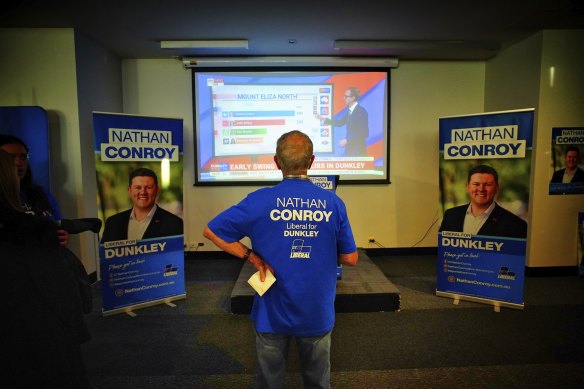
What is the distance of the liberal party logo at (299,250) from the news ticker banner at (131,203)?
238 centimetres

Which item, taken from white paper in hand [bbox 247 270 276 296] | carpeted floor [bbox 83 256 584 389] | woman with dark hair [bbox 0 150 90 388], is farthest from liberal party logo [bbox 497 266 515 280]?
woman with dark hair [bbox 0 150 90 388]

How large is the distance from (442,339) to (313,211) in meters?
2.06

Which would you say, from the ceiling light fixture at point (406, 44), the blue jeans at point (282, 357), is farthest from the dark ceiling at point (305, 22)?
the blue jeans at point (282, 357)

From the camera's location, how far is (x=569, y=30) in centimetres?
386

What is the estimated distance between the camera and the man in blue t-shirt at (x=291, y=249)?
1246 mm

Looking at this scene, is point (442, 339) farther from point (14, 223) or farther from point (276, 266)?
point (14, 223)

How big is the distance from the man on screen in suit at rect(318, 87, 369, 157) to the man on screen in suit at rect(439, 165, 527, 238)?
1.74 m

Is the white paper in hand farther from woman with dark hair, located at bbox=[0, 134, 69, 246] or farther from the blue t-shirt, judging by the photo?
woman with dark hair, located at bbox=[0, 134, 69, 246]

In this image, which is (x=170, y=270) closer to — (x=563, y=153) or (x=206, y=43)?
(x=206, y=43)

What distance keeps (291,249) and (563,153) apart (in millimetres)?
4239

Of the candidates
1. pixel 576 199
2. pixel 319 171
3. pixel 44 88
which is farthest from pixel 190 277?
pixel 576 199

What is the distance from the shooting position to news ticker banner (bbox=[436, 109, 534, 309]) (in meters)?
3.09

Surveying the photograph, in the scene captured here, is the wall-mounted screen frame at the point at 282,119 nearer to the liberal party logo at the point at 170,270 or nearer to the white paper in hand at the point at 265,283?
the liberal party logo at the point at 170,270

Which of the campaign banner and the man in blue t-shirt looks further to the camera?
the campaign banner
